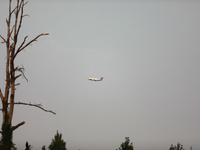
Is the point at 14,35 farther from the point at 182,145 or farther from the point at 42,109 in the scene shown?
the point at 182,145

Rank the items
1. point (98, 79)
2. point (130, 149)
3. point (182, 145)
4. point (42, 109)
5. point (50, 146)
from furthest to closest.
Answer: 1. point (98, 79)
2. point (182, 145)
3. point (130, 149)
4. point (50, 146)
5. point (42, 109)

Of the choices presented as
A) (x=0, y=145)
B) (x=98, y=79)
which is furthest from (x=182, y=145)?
(x=98, y=79)

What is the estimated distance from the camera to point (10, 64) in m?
11.7

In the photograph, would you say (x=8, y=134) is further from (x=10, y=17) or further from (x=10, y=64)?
(x=10, y=17)

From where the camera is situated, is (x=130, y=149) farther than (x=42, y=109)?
Yes

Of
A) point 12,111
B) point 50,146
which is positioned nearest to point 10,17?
point 12,111

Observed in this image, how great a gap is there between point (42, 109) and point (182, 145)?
13.6 meters

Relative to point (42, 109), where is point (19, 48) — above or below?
above

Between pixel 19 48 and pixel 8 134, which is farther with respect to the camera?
pixel 19 48

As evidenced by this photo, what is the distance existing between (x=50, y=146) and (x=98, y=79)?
55830 mm

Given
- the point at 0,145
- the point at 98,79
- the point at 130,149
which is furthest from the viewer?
the point at 98,79

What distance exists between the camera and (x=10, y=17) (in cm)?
1212

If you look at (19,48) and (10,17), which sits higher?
(10,17)

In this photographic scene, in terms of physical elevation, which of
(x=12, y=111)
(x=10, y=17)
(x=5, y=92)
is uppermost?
A: (x=10, y=17)
